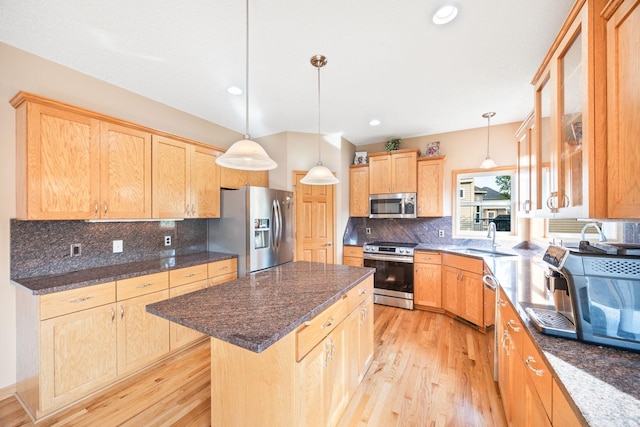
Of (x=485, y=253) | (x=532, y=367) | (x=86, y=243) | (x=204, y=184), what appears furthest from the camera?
(x=485, y=253)

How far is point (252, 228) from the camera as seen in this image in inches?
114

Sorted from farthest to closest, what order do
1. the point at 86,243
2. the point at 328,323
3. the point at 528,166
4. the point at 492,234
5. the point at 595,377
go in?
the point at 492,234, the point at 86,243, the point at 528,166, the point at 328,323, the point at 595,377

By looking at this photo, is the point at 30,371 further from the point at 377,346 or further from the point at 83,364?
the point at 377,346

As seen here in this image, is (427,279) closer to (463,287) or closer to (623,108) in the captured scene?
(463,287)

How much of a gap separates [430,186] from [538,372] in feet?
9.73

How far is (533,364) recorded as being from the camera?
0.99 metres

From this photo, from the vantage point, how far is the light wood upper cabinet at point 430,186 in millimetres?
3514

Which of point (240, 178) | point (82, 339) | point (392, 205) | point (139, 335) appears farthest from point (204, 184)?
point (392, 205)

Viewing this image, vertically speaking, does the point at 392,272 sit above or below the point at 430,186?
below

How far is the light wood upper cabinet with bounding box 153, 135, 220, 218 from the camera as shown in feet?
8.05

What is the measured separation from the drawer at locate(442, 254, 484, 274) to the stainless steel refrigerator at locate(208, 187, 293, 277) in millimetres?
2235

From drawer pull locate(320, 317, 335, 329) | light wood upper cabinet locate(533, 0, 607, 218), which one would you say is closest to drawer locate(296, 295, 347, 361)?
drawer pull locate(320, 317, 335, 329)

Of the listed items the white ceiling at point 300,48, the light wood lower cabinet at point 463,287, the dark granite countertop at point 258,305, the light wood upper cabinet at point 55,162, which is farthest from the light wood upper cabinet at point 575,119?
the light wood upper cabinet at point 55,162

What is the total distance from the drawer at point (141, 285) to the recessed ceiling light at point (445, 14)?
2989 millimetres
